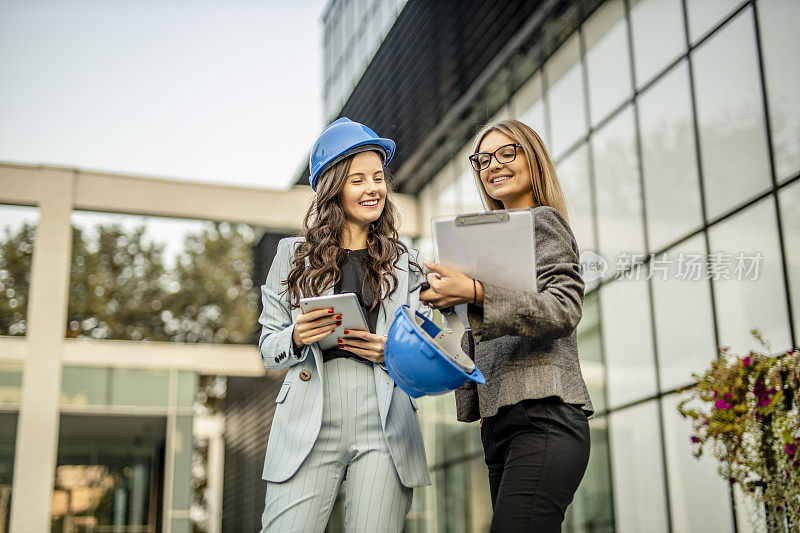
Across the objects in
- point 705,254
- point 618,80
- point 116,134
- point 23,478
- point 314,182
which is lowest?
point 23,478

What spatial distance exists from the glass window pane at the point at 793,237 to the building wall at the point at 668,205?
0.01 m

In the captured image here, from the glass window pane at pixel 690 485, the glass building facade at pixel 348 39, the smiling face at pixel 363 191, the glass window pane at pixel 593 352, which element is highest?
the glass building facade at pixel 348 39

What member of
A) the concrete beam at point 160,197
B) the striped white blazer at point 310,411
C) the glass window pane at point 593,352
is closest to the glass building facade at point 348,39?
the concrete beam at point 160,197

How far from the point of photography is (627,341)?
876cm

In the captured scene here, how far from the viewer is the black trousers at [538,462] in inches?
78.8

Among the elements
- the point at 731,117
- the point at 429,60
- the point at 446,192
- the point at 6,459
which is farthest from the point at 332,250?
the point at 6,459

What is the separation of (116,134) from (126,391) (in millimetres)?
9597

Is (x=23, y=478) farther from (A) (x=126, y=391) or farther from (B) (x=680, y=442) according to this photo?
(B) (x=680, y=442)

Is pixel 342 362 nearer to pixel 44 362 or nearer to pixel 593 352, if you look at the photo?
pixel 593 352

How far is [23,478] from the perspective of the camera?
462 inches

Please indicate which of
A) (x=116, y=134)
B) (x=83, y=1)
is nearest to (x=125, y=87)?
(x=116, y=134)

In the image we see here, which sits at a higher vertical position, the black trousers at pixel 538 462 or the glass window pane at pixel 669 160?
the glass window pane at pixel 669 160

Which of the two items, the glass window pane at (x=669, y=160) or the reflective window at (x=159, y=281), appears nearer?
the glass window pane at (x=669, y=160)

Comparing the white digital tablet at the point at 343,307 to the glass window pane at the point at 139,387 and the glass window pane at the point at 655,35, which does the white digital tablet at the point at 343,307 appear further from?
the glass window pane at the point at 139,387
